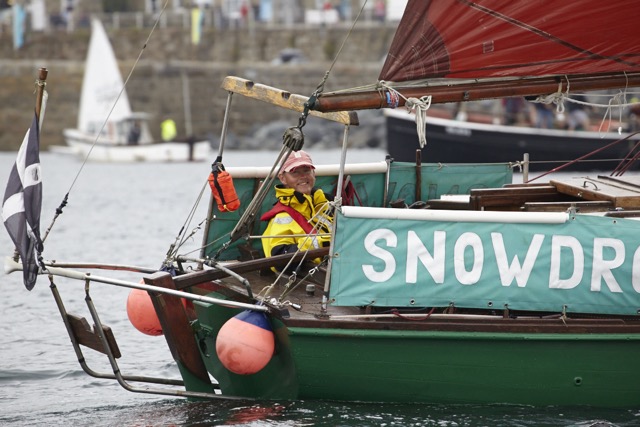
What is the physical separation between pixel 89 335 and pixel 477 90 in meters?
3.41

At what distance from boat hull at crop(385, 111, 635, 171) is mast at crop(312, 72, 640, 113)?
2463 cm

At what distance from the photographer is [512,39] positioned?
8633mm

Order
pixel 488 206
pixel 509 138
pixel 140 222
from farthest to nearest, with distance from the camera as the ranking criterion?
pixel 509 138, pixel 140 222, pixel 488 206

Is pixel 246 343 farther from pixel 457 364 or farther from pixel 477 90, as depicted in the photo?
pixel 477 90

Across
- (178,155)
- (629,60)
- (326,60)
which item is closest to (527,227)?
(629,60)

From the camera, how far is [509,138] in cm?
3459

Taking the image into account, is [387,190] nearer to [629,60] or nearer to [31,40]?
[629,60]

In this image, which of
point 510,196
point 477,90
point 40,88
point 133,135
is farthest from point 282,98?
point 133,135

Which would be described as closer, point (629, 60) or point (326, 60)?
point (629, 60)

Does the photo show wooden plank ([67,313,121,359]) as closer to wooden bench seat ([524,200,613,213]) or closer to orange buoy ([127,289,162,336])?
orange buoy ([127,289,162,336])

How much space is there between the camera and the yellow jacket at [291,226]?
28.2 feet

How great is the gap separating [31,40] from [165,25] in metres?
6.03

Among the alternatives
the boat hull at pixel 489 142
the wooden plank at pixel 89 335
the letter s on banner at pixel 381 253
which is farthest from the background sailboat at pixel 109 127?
the letter s on banner at pixel 381 253

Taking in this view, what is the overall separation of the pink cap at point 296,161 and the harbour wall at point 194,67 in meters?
40.1
